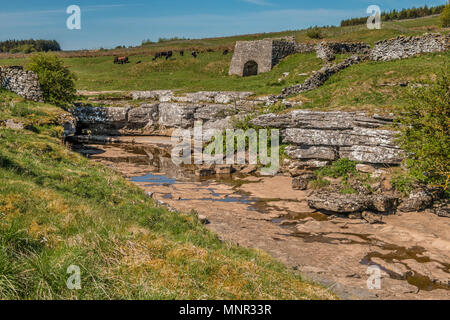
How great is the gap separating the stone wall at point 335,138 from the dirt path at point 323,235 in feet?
7.33

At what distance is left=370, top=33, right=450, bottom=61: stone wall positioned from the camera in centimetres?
2762

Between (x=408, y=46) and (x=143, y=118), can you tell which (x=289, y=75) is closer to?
(x=408, y=46)

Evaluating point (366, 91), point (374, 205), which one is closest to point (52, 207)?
point (374, 205)

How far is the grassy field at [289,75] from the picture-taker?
23469 mm

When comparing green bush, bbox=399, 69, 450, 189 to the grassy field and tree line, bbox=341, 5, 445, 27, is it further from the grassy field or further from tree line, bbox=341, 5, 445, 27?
tree line, bbox=341, 5, 445, 27

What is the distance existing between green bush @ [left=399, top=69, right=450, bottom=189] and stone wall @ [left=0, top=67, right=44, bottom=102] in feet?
83.2

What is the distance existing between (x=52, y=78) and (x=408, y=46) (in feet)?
92.0

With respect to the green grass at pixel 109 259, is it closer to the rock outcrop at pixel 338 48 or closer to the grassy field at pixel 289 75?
the grassy field at pixel 289 75

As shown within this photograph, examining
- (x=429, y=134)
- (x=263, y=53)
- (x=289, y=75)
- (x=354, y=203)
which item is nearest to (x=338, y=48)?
(x=289, y=75)

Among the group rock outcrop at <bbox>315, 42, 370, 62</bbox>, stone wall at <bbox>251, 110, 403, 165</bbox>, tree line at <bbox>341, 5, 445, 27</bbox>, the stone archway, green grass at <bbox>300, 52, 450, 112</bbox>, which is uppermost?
tree line at <bbox>341, 5, 445, 27</bbox>

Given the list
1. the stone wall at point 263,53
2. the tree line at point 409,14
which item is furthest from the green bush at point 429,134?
the tree line at point 409,14

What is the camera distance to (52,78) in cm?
3052

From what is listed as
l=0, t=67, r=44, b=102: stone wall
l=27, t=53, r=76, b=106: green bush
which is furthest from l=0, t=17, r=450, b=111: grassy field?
l=0, t=67, r=44, b=102: stone wall
